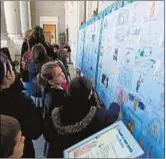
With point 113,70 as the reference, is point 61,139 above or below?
below

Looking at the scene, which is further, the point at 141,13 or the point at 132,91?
the point at 132,91

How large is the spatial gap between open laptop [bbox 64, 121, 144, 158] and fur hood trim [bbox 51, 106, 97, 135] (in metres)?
0.27

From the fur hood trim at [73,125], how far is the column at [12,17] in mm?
8312

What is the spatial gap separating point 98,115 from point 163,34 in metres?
0.53

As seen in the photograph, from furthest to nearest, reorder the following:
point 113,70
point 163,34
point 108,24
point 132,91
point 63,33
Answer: point 63,33, point 108,24, point 113,70, point 132,91, point 163,34

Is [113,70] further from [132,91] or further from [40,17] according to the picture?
[40,17]

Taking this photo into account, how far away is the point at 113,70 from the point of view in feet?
7.16

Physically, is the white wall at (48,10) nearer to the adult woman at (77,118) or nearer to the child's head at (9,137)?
the adult woman at (77,118)

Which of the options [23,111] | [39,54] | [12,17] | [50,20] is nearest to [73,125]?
[23,111]

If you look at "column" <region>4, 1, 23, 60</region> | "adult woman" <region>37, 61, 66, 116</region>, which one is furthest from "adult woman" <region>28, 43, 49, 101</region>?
"column" <region>4, 1, 23, 60</region>

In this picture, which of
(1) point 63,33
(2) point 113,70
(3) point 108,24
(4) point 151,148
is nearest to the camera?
(4) point 151,148

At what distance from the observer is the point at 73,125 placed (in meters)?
1.43

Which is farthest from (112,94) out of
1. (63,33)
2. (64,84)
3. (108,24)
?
(63,33)

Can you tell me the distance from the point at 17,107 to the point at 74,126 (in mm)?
336
